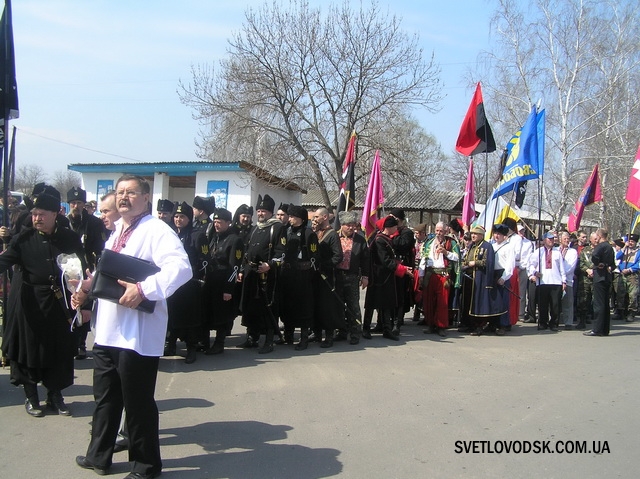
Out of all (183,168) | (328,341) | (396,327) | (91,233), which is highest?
(183,168)

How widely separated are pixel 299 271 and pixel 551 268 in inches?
222

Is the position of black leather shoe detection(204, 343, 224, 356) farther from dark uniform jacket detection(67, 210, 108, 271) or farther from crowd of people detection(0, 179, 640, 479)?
dark uniform jacket detection(67, 210, 108, 271)

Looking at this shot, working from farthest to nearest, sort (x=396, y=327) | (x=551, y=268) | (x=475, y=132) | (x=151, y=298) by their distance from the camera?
(x=475, y=132), (x=551, y=268), (x=396, y=327), (x=151, y=298)

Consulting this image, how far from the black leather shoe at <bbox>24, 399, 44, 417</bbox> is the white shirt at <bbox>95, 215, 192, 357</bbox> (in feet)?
5.98

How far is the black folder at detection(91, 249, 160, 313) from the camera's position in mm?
3514

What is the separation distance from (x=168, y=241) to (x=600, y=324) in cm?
912

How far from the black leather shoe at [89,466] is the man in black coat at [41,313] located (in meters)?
1.26

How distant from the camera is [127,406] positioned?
3.68 m

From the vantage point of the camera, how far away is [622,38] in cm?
2417

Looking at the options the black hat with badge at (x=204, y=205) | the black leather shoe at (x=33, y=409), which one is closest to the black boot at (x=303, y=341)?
the black hat with badge at (x=204, y=205)

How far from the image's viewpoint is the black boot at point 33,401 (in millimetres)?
4982

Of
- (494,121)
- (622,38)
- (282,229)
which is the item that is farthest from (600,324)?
(622,38)

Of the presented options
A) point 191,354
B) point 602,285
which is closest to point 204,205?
point 191,354

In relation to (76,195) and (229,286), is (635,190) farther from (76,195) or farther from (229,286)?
(76,195)
